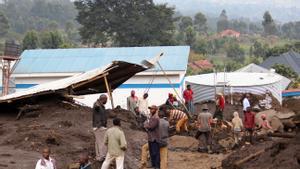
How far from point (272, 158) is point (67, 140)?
4968 mm

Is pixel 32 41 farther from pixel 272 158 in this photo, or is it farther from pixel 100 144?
pixel 272 158

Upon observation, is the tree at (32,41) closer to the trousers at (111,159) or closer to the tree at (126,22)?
the tree at (126,22)

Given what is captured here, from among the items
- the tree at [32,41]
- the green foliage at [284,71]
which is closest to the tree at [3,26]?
the tree at [32,41]

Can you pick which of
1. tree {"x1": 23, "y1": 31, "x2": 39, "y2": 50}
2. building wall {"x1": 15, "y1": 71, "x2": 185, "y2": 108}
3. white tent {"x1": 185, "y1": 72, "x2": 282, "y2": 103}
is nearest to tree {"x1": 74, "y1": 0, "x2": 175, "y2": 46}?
tree {"x1": 23, "y1": 31, "x2": 39, "y2": 50}

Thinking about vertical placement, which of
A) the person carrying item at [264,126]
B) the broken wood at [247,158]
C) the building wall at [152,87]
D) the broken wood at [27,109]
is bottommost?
the broken wood at [247,158]

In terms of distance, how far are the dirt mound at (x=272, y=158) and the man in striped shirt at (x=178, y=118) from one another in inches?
187

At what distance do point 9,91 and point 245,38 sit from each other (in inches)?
4272

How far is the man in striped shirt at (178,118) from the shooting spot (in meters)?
18.8

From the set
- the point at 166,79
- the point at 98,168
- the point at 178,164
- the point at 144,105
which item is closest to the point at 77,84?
the point at 144,105

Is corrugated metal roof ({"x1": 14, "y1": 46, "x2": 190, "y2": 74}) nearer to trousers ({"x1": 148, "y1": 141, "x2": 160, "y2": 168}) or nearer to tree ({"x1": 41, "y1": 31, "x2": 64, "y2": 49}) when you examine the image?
trousers ({"x1": 148, "y1": 141, "x2": 160, "y2": 168})

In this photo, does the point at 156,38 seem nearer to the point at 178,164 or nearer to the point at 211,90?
the point at 211,90

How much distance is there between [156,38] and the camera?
5666 cm

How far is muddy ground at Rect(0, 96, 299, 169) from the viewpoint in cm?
1230

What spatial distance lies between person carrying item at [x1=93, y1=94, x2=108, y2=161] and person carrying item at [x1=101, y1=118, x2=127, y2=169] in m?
0.86
